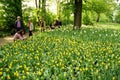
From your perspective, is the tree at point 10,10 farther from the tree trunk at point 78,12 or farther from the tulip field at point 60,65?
the tulip field at point 60,65

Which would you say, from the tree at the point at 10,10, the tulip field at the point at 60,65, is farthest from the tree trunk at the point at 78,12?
the tulip field at the point at 60,65

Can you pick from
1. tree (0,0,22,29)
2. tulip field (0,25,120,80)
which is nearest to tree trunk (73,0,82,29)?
tree (0,0,22,29)

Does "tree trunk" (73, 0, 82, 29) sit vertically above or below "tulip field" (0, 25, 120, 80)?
above

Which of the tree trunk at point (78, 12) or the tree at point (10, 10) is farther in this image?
the tree at point (10, 10)

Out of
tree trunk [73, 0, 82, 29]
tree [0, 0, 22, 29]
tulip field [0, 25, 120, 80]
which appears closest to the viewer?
tulip field [0, 25, 120, 80]

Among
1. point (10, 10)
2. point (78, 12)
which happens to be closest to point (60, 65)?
point (78, 12)

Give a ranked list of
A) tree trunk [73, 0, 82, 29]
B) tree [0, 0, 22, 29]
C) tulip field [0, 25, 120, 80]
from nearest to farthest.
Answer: tulip field [0, 25, 120, 80]
tree trunk [73, 0, 82, 29]
tree [0, 0, 22, 29]

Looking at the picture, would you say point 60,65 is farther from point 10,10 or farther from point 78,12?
point 10,10

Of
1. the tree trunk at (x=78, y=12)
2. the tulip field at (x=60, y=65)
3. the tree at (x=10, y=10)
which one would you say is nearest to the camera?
the tulip field at (x=60, y=65)

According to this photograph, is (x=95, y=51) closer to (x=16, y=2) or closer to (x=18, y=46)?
(x=18, y=46)

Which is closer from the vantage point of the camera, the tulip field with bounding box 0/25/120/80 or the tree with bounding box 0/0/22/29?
the tulip field with bounding box 0/25/120/80

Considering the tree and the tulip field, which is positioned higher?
the tree

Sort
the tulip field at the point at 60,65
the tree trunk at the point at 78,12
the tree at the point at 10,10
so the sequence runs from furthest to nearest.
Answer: the tree at the point at 10,10 → the tree trunk at the point at 78,12 → the tulip field at the point at 60,65

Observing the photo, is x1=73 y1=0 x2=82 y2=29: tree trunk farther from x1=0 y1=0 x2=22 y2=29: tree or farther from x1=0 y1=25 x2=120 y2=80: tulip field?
x1=0 y1=25 x2=120 y2=80: tulip field
